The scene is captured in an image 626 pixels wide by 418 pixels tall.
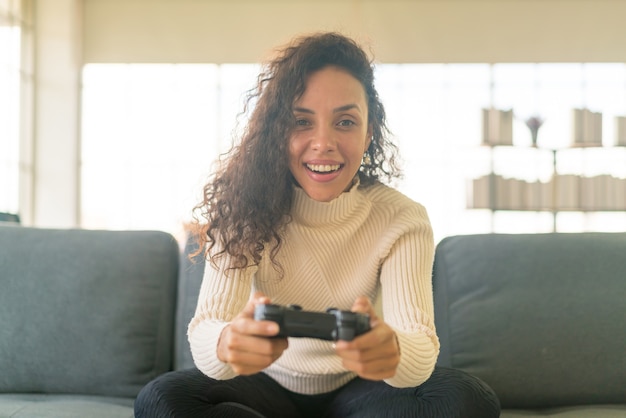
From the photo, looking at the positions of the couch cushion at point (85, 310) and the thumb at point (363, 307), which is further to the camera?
the couch cushion at point (85, 310)

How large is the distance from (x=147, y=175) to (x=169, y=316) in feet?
16.1

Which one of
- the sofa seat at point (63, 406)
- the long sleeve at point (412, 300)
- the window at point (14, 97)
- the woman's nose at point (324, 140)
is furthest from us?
Answer: the window at point (14, 97)

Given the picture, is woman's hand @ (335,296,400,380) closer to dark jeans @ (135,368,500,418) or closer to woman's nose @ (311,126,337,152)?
dark jeans @ (135,368,500,418)

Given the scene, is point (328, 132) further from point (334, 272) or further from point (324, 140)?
point (334, 272)

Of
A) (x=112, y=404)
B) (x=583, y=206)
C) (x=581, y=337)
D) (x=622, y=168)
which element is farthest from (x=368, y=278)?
(x=622, y=168)

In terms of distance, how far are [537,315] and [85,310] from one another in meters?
1.06

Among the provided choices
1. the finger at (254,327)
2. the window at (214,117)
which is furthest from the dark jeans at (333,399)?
the window at (214,117)

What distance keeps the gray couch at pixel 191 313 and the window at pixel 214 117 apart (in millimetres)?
4666

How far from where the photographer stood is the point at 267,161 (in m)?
1.40

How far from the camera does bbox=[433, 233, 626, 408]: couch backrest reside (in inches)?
60.9

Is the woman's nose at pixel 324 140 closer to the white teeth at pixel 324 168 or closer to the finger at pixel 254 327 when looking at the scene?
the white teeth at pixel 324 168

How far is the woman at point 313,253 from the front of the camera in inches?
49.1

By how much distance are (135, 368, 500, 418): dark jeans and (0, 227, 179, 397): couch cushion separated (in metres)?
0.30

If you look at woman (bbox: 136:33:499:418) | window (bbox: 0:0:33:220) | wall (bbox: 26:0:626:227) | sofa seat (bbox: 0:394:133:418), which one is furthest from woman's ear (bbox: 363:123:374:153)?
wall (bbox: 26:0:626:227)
